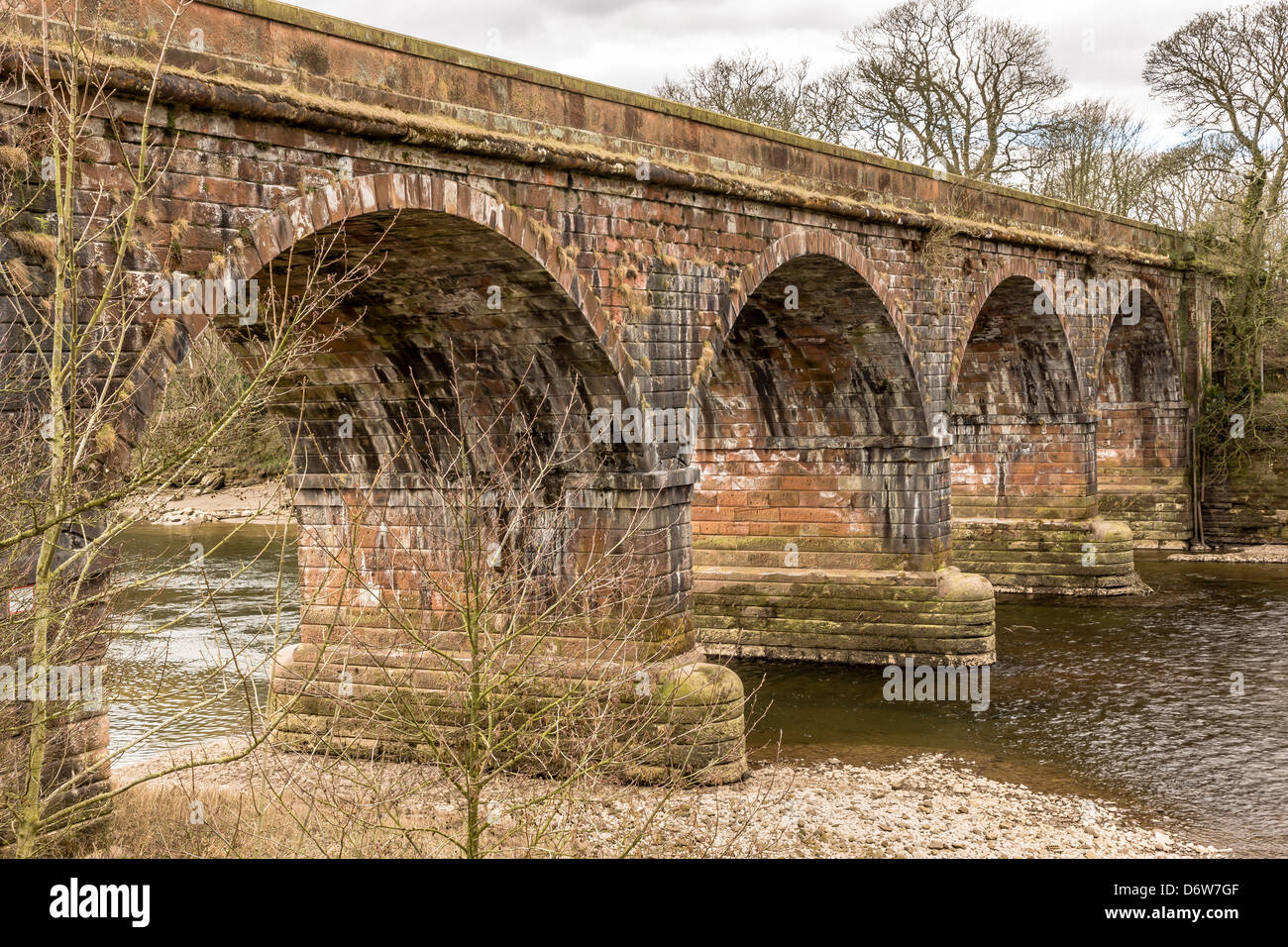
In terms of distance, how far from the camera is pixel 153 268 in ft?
23.5

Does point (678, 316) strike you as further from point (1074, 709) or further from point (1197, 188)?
point (1197, 188)

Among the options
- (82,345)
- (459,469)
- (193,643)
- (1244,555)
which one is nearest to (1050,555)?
(1244,555)

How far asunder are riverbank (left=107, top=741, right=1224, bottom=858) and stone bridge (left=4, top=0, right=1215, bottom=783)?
3.42ft

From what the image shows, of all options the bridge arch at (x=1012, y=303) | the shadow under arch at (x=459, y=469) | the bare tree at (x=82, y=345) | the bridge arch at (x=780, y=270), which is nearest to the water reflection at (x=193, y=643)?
the bare tree at (x=82, y=345)

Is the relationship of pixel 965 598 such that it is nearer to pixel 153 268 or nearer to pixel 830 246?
pixel 830 246

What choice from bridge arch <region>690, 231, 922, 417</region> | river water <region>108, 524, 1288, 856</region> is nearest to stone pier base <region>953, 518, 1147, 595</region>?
river water <region>108, 524, 1288, 856</region>

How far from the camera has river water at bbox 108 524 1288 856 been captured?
1119 cm

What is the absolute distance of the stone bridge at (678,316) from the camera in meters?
7.94

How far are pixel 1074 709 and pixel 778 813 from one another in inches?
199

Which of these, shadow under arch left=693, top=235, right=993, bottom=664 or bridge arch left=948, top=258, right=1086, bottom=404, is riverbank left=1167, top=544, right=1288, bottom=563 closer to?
bridge arch left=948, top=258, right=1086, bottom=404

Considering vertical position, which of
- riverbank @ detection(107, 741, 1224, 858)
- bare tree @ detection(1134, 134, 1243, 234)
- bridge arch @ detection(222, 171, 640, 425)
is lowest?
riverbank @ detection(107, 741, 1224, 858)
